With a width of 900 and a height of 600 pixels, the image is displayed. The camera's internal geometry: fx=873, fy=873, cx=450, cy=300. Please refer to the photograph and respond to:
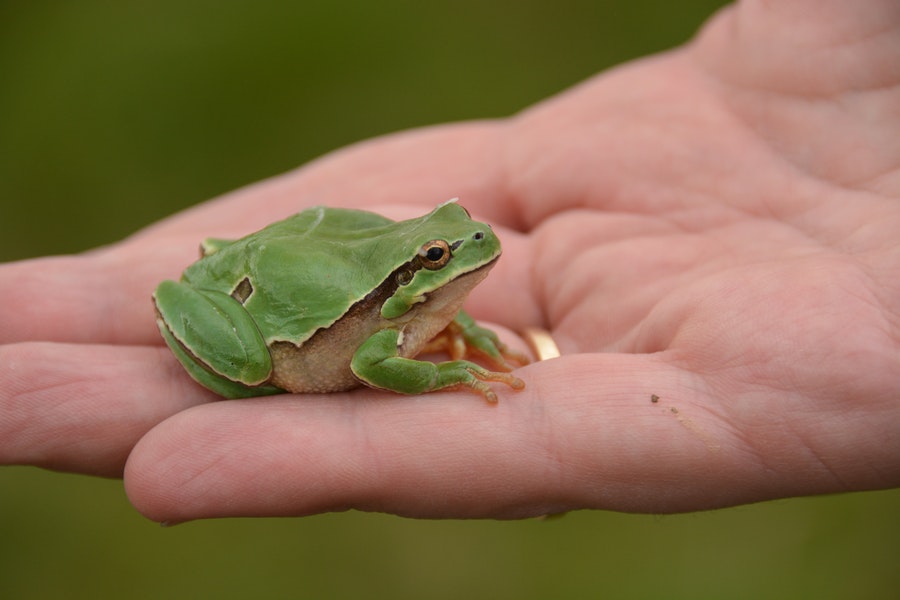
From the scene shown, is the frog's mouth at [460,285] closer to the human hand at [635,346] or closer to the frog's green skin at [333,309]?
the frog's green skin at [333,309]

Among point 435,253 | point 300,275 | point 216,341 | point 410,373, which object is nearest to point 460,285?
point 435,253

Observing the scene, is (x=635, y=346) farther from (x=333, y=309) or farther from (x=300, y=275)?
(x=300, y=275)

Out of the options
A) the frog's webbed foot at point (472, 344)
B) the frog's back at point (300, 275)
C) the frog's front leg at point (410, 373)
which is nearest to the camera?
the frog's front leg at point (410, 373)

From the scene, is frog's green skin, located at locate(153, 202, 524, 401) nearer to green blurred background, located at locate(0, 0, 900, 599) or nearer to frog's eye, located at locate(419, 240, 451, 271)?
frog's eye, located at locate(419, 240, 451, 271)

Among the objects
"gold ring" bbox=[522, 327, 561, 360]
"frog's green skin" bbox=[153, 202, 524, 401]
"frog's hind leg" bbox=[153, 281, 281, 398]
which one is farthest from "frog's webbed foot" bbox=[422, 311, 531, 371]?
"frog's hind leg" bbox=[153, 281, 281, 398]

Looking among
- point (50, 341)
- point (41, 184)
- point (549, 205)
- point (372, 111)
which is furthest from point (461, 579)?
point (41, 184)

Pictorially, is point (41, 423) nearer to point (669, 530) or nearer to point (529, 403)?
point (529, 403)

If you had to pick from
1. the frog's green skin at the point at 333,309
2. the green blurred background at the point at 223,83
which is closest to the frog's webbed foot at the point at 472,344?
the frog's green skin at the point at 333,309
